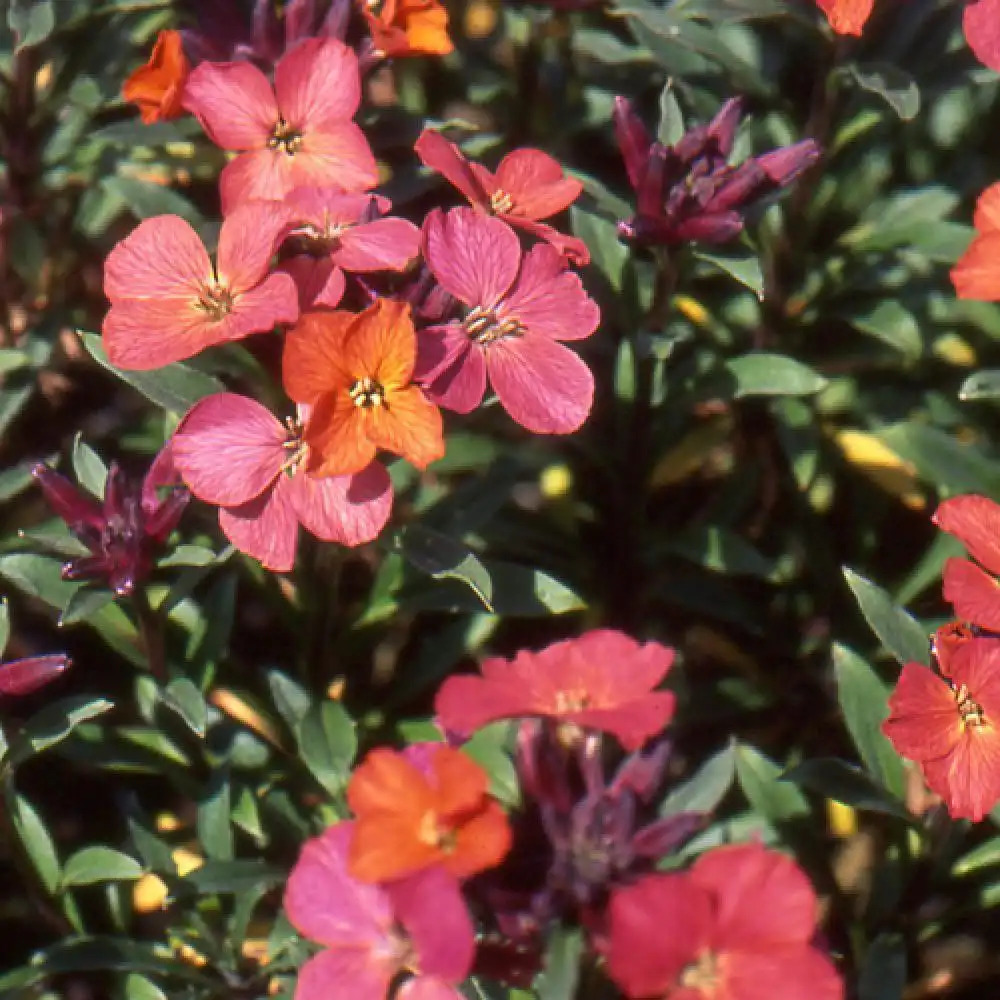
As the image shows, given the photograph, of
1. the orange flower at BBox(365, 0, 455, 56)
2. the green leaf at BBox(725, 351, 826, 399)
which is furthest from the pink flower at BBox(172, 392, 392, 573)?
the green leaf at BBox(725, 351, 826, 399)

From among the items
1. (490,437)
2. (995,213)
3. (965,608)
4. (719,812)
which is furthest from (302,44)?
(719,812)

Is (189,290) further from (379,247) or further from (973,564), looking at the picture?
(973,564)

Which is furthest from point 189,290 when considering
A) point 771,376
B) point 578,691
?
point 771,376

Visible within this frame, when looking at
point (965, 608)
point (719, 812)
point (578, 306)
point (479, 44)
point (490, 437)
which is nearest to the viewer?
point (965, 608)

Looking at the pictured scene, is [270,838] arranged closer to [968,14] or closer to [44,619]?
[44,619]

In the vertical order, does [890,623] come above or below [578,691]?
below
